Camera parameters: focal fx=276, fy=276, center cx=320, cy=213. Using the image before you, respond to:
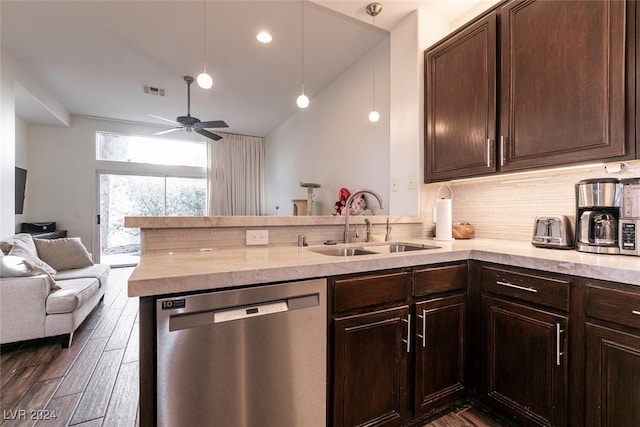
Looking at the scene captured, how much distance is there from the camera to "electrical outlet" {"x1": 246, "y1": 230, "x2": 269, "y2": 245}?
1631 mm

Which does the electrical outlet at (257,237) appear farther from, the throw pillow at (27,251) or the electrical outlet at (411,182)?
the throw pillow at (27,251)

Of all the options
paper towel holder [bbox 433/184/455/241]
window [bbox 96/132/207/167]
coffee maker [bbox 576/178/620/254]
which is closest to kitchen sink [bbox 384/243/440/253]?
paper towel holder [bbox 433/184/455/241]

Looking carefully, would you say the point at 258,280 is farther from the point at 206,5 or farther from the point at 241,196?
the point at 241,196

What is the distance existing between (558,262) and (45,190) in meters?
7.44

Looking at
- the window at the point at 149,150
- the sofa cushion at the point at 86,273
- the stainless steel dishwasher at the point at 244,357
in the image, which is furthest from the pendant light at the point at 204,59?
the window at the point at 149,150

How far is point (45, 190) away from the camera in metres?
5.21

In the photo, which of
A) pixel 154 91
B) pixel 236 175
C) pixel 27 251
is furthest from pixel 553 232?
pixel 236 175

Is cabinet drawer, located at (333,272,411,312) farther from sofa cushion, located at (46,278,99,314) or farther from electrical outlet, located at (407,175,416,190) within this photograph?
sofa cushion, located at (46,278,99,314)

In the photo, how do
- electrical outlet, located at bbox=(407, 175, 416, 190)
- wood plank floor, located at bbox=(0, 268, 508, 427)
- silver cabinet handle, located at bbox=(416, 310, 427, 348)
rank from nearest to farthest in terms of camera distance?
silver cabinet handle, located at bbox=(416, 310, 427, 348) < wood plank floor, located at bbox=(0, 268, 508, 427) < electrical outlet, located at bbox=(407, 175, 416, 190)

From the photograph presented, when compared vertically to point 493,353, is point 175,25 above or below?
above

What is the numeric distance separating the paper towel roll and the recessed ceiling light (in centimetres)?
252

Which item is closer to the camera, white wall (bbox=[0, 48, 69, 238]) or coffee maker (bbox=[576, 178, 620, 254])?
coffee maker (bbox=[576, 178, 620, 254])

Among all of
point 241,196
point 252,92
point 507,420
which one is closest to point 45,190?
point 241,196

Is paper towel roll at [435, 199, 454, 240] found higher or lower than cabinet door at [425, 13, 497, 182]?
lower
